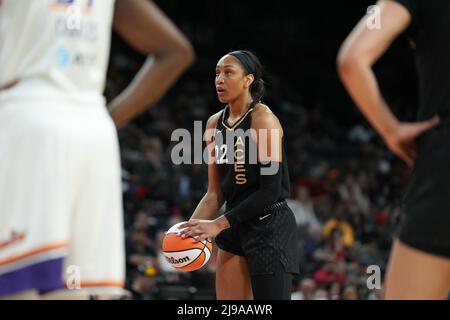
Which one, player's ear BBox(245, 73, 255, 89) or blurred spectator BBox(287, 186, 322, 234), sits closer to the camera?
player's ear BBox(245, 73, 255, 89)

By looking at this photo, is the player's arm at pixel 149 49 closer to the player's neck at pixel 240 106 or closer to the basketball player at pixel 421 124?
the basketball player at pixel 421 124

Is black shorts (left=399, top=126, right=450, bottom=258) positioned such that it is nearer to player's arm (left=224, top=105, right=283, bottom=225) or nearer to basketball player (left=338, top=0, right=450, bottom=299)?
basketball player (left=338, top=0, right=450, bottom=299)

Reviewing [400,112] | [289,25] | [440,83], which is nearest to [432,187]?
[440,83]

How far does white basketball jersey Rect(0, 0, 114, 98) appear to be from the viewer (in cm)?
268

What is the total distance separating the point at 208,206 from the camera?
530 cm

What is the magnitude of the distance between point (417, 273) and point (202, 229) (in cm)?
214

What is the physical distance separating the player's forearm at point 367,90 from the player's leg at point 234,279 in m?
2.41

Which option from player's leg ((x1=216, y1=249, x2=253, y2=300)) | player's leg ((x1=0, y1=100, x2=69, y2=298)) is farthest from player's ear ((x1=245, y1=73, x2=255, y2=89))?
player's leg ((x1=0, y1=100, x2=69, y2=298))

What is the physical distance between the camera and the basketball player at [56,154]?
2.63 metres

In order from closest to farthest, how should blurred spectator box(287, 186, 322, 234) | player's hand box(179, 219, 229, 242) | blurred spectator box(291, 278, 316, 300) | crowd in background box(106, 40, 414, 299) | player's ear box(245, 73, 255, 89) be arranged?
1. player's hand box(179, 219, 229, 242)
2. player's ear box(245, 73, 255, 89)
3. blurred spectator box(291, 278, 316, 300)
4. crowd in background box(106, 40, 414, 299)
5. blurred spectator box(287, 186, 322, 234)

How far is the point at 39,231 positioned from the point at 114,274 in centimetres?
31

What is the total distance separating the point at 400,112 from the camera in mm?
19453

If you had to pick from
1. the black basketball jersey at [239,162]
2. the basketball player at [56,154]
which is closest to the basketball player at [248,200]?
the black basketball jersey at [239,162]

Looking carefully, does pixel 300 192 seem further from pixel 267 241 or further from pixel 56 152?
pixel 56 152
